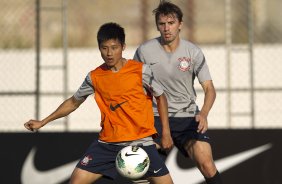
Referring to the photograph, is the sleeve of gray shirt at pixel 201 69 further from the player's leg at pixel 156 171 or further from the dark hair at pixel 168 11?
the player's leg at pixel 156 171

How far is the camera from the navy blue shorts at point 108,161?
6.98 m

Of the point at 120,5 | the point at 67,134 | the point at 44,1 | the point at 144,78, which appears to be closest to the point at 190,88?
the point at 144,78

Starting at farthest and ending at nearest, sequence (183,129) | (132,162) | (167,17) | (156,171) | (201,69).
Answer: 1. (183,129)
2. (201,69)
3. (167,17)
4. (156,171)
5. (132,162)

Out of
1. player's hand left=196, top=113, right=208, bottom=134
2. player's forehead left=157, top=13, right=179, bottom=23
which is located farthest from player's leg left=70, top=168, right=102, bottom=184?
player's forehead left=157, top=13, right=179, bottom=23

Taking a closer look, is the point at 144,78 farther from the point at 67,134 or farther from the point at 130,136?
the point at 67,134

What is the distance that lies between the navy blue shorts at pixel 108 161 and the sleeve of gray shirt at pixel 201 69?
0.95m

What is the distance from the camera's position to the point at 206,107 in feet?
24.1

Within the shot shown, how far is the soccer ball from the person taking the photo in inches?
268

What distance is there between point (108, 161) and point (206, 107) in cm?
102

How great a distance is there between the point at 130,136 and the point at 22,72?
21.2 ft

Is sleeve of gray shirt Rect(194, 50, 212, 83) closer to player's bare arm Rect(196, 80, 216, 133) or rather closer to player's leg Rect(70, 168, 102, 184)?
player's bare arm Rect(196, 80, 216, 133)

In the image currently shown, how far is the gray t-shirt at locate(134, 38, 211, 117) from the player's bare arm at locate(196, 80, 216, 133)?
0.08m

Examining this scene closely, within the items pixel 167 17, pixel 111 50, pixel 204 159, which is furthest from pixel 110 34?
pixel 204 159

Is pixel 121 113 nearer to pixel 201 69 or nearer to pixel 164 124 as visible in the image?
pixel 164 124
